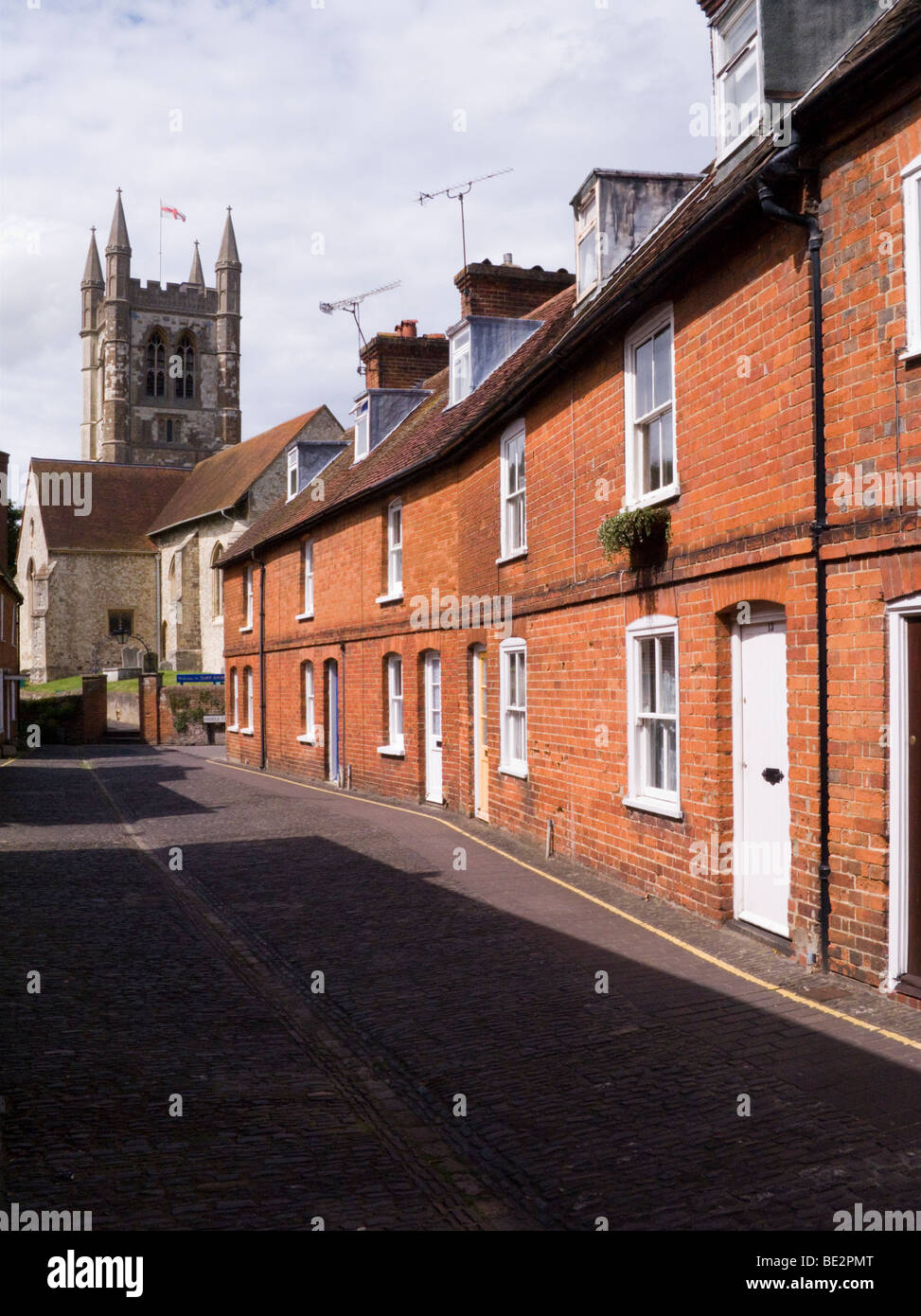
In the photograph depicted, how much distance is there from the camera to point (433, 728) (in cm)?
1861

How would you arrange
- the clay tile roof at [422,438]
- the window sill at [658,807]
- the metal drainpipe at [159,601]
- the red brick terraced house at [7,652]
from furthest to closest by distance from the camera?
the metal drainpipe at [159,601] → the red brick terraced house at [7,652] → the clay tile roof at [422,438] → the window sill at [658,807]

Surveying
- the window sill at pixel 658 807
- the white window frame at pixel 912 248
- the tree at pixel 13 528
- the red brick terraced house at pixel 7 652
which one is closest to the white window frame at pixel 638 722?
the window sill at pixel 658 807

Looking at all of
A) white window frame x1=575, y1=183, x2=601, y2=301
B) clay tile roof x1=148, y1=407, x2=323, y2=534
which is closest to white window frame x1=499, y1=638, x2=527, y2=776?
white window frame x1=575, y1=183, x2=601, y2=301

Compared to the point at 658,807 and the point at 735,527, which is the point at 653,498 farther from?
the point at 658,807

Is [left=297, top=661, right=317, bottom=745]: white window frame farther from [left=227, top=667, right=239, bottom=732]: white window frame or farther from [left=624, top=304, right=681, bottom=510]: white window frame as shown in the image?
[left=624, top=304, right=681, bottom=510]: white window frame

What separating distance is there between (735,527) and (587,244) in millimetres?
5854

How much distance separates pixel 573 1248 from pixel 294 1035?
9.24 ft

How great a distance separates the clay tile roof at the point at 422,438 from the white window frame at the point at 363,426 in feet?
1.13

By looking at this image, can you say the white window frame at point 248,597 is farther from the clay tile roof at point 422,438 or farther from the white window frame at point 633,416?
the white window frame at point 633,416

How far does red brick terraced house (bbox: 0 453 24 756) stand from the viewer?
116 ft

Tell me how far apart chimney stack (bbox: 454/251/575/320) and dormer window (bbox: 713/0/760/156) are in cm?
803

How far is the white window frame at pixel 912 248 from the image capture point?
669 cm

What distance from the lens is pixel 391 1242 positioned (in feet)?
13.2

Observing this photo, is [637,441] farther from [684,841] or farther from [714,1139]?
[714,1139]
